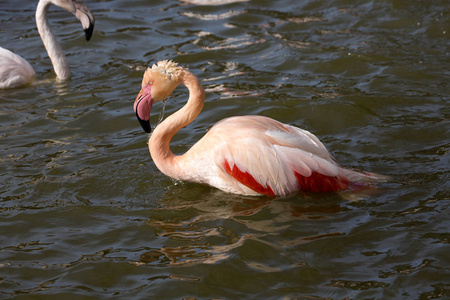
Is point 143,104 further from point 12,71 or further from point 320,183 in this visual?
point 12,71

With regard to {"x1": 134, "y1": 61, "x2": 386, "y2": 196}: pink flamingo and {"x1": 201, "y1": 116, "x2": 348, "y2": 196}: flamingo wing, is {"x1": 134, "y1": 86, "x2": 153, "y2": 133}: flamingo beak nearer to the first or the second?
{"x1": 134, "y1": 61, "x2": 386, "y2": 196}: pink flamingo

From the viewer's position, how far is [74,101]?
6.42 metres

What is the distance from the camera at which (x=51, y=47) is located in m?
7.04

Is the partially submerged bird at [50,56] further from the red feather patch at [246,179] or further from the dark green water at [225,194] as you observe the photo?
the red feather patch at [246,179]

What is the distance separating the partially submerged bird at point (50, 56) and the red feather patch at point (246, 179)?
3.41 m

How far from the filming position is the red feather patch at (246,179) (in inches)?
165

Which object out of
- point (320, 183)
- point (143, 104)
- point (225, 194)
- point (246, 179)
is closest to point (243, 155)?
point (246, 179)

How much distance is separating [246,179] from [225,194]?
337mm

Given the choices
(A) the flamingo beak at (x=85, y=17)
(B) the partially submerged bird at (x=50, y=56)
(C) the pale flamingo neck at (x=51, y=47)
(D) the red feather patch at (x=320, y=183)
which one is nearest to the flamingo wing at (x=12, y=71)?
(B) the partially submerged bird at (x=50, y=56)

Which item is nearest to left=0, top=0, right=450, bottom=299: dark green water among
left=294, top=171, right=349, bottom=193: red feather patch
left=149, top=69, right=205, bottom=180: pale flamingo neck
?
left=294, top=171, right=349, bottom=193: red feather patch

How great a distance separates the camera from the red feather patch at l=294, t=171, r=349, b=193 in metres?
4.18

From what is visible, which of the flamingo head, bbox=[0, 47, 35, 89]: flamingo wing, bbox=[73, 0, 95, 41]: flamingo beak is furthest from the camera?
bbox=[73, 0, 95, 41]: flamingo beak

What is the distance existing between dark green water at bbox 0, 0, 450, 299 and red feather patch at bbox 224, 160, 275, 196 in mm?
116

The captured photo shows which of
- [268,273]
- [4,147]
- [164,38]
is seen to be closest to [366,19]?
[164,38]
